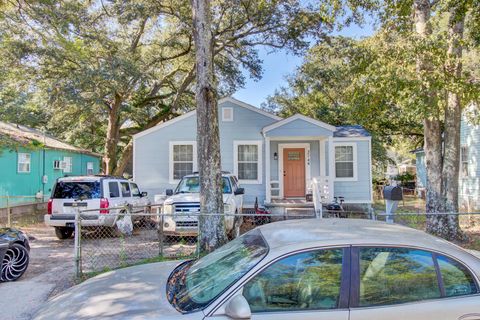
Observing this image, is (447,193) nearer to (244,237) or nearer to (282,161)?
(282,161)

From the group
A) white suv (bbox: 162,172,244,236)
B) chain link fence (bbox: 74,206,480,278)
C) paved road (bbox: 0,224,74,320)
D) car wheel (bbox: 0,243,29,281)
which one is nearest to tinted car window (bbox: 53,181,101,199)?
chain link fence (bbox: 74,206,480,278)

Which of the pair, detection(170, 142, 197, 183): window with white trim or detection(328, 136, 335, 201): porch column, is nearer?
detection(328, 136, 335, 201): porch column

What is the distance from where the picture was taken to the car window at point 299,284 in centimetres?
249

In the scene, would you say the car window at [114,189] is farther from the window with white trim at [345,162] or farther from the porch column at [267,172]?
the window with white trim at [345,162]

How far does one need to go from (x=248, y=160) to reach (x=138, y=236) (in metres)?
5.56

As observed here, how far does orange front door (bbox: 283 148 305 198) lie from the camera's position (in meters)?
14.8

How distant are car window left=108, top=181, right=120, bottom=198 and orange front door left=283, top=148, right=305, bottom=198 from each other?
6936 millimetres

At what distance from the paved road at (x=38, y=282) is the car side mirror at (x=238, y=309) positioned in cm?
349

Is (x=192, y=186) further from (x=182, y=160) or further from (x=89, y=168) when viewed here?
(x=89, y=168)

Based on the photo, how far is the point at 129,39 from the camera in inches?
732

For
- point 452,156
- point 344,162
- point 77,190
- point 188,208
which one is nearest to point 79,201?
point 77,190

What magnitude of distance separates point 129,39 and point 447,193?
54.0ft

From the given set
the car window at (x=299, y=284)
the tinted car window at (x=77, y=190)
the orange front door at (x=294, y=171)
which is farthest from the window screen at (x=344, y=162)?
the car window at (x=299, y=284)

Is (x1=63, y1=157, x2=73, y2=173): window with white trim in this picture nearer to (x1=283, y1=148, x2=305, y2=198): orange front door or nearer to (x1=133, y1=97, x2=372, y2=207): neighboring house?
(x1=133, y1=97, x2=372, y2=207): neighboring house
